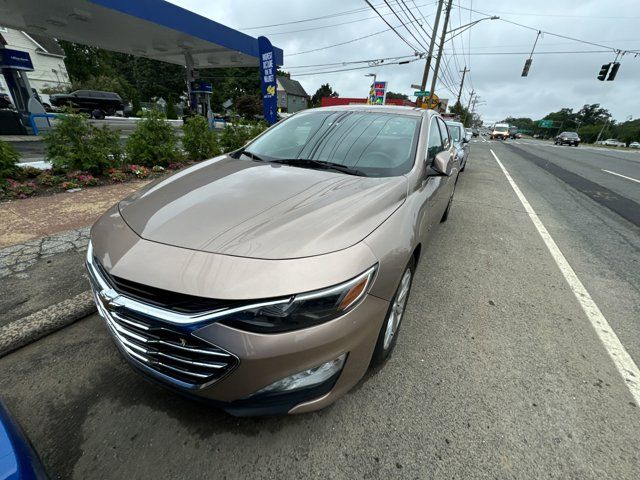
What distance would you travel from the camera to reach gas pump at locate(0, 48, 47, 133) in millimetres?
12023

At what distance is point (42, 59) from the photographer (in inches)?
1501

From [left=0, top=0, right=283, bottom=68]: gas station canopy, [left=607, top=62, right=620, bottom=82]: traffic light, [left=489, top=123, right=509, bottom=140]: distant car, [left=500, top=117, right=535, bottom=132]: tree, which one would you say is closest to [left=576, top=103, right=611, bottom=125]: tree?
[left=500, top=117, right=535, bottom=132]: tree

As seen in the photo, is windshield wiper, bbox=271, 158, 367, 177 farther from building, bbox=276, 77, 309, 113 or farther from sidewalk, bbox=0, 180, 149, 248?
building, bbox=276, 77, 309, 113

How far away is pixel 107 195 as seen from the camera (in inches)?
192

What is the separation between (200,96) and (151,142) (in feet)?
49.2

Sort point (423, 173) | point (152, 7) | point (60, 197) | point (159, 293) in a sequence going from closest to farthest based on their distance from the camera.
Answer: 1. point (159, 293)
2. point (423, 173)
3. point (60, 197)
4. point (152, 7)

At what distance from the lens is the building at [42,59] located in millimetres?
36000

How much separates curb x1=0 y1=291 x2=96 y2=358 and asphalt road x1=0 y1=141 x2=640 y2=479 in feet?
0.24

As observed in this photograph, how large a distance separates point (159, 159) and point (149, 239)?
590 centimetres

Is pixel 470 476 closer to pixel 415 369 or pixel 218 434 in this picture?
pixel 415 369

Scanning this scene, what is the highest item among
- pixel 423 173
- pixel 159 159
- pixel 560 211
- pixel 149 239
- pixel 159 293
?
pixel 423 173

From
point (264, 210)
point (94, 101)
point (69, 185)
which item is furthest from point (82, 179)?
point (94, 101)

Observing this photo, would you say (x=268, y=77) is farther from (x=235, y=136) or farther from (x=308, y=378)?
(x=308, y=378)

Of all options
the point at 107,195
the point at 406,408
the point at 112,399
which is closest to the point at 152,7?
the point at 107,195
